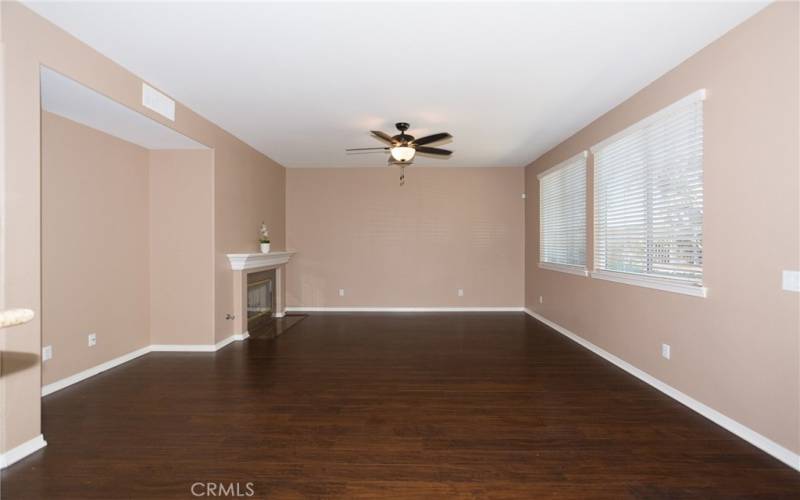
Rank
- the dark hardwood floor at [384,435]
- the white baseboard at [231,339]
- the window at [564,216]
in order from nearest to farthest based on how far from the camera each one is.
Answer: the dark hardwood floor at [384,435], the white baseboard at [231,339], the window at [564,216]

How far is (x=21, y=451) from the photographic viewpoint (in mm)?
2271

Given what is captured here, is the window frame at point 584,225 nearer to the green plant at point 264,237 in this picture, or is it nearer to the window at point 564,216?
the window at point 564,216

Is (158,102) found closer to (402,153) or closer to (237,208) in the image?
(237,208)

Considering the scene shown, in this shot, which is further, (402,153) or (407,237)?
(407,237)

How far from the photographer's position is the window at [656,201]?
9.57ft

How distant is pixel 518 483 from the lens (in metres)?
2.04

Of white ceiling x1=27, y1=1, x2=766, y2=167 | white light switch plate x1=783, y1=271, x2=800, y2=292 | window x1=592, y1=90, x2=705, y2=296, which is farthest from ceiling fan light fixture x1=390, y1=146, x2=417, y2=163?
white light switch plate x1=783, y1=271, x2=800, y2=292

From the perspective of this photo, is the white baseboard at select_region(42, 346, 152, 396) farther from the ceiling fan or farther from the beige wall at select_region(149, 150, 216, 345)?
the ceiling fan

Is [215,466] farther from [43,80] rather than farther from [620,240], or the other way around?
[620,240]

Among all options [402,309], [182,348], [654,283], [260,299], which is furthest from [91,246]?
[654,283]

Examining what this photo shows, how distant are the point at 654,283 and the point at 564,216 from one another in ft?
7.43

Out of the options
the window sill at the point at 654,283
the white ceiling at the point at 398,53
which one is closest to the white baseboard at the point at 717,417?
the window sill at the point at 654,283

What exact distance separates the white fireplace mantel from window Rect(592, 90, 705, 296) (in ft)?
14.5

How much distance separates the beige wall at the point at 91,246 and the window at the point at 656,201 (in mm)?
5277
